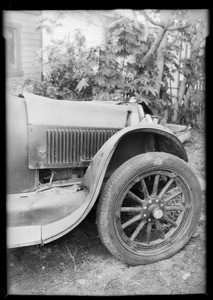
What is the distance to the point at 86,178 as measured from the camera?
8.32 ft

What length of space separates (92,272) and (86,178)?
2.50 feet

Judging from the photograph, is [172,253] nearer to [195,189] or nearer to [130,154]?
[195,189]

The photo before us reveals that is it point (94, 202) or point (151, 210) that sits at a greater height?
point (94, 202)

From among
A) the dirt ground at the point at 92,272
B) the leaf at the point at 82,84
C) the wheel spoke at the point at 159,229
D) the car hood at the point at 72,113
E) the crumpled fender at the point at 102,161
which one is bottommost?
the dirt ground at the point at 92,272

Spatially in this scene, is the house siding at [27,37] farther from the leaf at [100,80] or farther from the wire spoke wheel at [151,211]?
the wire spoke wheel at [151,211]

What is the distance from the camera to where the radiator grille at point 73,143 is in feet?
8.66

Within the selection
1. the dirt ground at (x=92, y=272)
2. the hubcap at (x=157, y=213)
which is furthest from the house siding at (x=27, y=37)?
the hubcap at (x=157, y=213)

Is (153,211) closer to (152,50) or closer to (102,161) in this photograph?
(102,161)

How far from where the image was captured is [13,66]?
761cm

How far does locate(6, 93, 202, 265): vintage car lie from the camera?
2.39 m

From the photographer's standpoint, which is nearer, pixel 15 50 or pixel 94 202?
pixel 94 202

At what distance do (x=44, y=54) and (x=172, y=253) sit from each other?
18.9ft

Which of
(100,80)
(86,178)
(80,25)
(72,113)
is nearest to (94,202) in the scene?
(86,178)

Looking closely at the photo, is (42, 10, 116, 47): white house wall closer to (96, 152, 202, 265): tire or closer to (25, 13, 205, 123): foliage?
(25, 13, 205, 123): foliage
